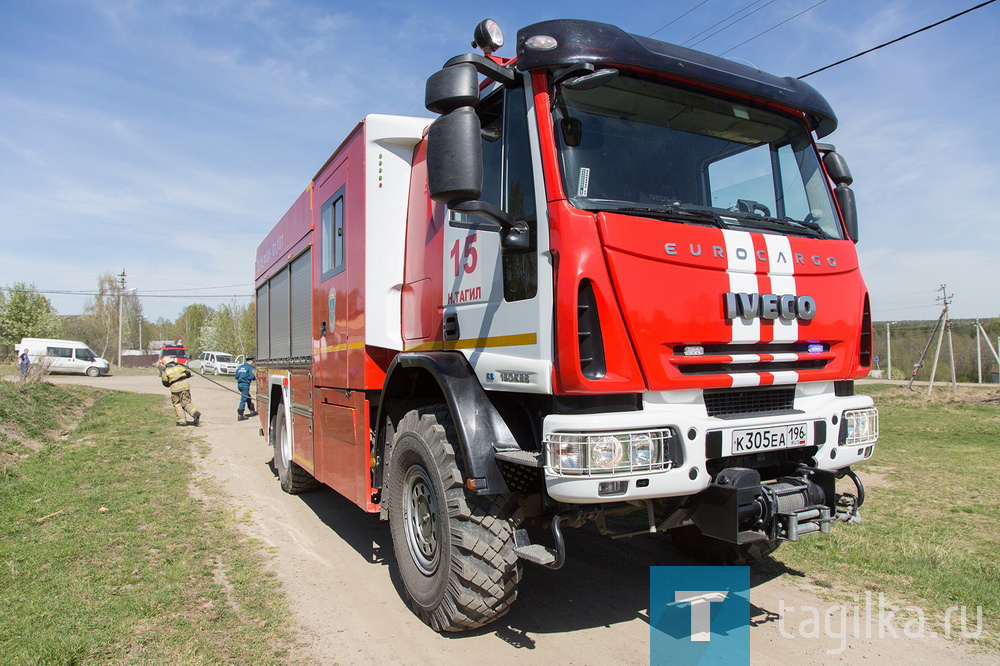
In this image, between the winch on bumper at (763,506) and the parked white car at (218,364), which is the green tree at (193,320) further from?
the winch on bumper at (763,506)

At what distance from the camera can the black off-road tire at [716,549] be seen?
444 cm

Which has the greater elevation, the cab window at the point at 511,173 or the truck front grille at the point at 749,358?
the cab window at the point at 511,173

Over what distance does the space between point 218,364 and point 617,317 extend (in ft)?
154

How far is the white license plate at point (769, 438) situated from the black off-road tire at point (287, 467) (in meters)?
5.24

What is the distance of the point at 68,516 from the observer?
20.4 feet

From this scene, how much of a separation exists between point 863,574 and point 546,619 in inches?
89.7

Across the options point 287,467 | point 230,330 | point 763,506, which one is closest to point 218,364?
point 230,330

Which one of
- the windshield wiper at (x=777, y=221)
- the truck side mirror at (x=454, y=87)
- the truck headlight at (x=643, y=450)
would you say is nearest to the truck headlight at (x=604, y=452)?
the truck headlight at (x=643, y=450)

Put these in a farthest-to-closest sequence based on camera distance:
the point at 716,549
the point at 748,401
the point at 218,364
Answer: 1. the point at 218,364
2. the point at 716,549
3. the point at 748,401

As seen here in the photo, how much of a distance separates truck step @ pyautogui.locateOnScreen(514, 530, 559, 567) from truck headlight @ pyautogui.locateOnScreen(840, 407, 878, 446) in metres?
1.73

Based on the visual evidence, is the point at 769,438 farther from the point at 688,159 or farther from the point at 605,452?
A: the point at 688,159

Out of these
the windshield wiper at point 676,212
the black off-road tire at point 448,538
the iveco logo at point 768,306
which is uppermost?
the windshield wiper at point 676,212

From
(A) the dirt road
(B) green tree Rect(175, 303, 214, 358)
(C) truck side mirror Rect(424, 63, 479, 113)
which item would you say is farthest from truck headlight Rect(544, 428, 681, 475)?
(B) green tree Rect(175, 303, 214, 358)

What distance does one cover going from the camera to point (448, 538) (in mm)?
3418
